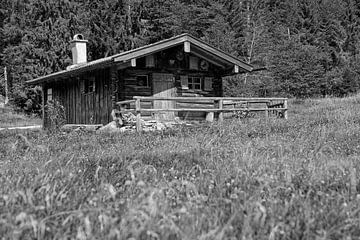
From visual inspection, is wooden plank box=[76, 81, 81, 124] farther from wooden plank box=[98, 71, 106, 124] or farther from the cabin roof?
wooden plank box=[98, 71, 106, 124]

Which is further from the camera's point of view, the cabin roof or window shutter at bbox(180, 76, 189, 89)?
window shutter at bbox(180, 76, 189, 89)

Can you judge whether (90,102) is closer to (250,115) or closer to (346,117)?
(250,115)

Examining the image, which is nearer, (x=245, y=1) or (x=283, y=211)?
(x=283, y=211)

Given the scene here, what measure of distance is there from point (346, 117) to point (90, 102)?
11881 millimetres

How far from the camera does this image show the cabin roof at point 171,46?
1633 centimetres

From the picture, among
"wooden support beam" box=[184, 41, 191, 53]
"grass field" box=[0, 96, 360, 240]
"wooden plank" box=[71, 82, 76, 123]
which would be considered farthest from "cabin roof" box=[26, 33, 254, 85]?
"grass field" box=[0, 96, 360, 240]

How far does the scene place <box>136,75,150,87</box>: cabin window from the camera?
18430 millimetres

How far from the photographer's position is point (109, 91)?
60.9 ft

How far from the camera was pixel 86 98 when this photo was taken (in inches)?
811

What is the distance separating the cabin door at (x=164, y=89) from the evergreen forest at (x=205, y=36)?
57.9 feet

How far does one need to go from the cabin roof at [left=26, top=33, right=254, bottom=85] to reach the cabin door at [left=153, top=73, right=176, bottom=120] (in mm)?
1495

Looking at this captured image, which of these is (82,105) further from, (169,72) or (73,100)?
(169,72)

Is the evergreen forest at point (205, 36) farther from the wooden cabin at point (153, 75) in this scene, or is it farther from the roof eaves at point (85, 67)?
the roof eaves at point (85, 67)

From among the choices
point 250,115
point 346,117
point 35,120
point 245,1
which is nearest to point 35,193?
point 346,117
